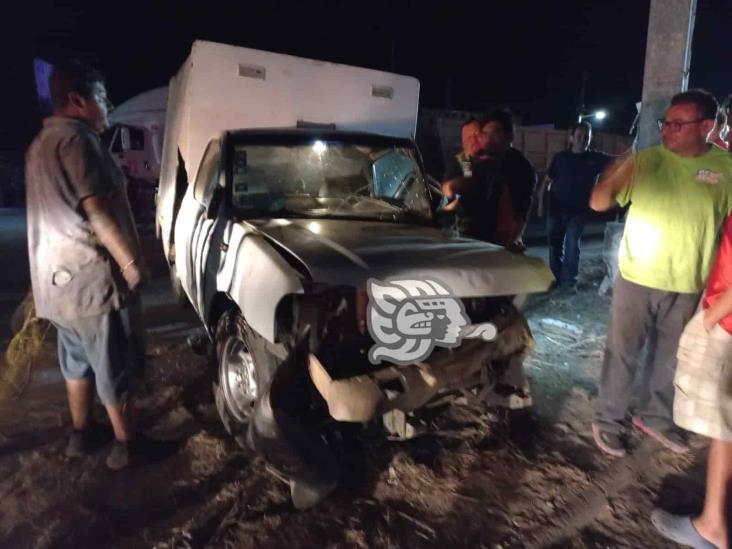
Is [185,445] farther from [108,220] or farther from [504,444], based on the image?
[504,444]

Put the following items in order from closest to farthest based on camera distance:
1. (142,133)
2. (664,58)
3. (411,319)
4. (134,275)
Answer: (411,319), (134,275), (664,58), (142,133)

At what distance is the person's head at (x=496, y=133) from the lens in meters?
3.90

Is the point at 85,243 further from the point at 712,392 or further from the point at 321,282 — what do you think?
the point at 712,392

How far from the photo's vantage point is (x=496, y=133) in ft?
12.8

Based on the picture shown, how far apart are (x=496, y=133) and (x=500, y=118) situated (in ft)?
0.41

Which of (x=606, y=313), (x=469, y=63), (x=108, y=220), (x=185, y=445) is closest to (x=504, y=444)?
(x=185, y=445)

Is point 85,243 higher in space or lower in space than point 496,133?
lower

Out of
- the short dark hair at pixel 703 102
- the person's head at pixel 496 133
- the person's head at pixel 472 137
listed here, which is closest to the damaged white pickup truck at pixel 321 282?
the person's head at pixel 472 137

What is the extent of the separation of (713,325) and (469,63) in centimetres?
2933

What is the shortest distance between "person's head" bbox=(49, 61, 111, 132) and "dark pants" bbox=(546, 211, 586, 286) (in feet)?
17.4

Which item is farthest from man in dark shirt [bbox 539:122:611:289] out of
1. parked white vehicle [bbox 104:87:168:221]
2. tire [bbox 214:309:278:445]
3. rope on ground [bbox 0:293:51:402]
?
parked white vehicle [bbox 104:87:168:221]

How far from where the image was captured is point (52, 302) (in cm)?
280

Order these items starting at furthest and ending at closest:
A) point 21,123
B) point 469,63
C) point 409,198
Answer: point 469,63 → point 21,123 → point 409,198

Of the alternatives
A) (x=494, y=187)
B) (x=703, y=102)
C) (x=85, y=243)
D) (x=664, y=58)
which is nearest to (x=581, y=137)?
(x=664, y=58)
